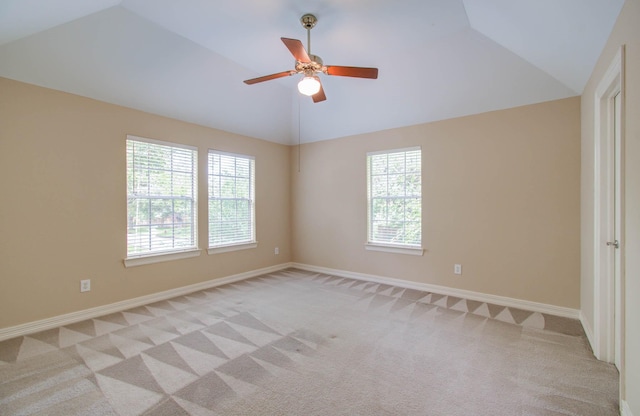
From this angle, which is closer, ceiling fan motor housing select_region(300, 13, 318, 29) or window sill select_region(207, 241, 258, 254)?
ceiling fan motor housing select_region(300, 13, 318, 29)

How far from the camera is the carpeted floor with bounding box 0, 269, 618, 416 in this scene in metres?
1.94

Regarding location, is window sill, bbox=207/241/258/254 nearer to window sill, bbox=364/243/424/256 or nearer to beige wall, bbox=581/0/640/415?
window sill, bbox=364/243/424/256

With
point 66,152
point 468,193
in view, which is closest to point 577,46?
point 468,193

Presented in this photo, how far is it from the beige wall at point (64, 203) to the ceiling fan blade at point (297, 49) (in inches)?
98.4

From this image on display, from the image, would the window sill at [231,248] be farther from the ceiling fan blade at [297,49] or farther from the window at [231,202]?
the ceiling fan blade at [297,49]

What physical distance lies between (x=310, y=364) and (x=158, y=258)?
2.73 metres

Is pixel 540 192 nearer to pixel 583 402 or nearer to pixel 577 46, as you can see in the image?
pixel 577 46

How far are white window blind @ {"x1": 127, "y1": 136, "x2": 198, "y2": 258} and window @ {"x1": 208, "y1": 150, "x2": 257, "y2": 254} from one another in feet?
1.15

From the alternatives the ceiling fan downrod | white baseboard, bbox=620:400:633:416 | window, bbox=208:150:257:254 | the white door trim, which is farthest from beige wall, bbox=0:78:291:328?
the white door trim

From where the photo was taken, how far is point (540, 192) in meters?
3.50

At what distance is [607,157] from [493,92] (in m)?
1.61

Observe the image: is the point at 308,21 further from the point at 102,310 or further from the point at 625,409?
the point at 102,310

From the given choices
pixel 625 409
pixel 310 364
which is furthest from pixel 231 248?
pixel 625 409

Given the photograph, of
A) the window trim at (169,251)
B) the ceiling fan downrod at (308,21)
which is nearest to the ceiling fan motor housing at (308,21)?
the ceiling fan downrod at (308,21)
